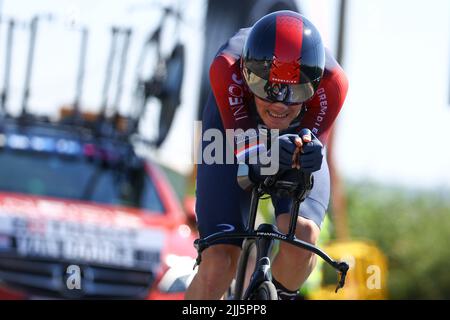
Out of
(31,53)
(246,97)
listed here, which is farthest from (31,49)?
(246,97)

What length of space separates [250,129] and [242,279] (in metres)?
1.02

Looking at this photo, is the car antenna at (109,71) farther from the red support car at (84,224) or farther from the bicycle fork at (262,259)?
the bicycle fork at (262,259)

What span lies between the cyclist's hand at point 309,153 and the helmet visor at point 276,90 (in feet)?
1.04

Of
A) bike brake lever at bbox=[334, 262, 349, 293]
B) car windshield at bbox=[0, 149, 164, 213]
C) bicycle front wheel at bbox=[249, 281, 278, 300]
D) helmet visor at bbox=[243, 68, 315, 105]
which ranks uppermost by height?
helmet visor at bbox=[243, 68, 315, 105]

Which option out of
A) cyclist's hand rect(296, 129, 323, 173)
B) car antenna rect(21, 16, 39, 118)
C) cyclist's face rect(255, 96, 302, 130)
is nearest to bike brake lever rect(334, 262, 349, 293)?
cyclist's hand rect(296, 129, 323, 173)

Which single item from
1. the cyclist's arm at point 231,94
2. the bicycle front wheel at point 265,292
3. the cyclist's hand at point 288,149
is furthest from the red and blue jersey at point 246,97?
the bicycle front wheel at point 265,292

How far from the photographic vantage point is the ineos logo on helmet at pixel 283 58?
16.3 ft

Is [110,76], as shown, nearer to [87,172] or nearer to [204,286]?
[87,172]

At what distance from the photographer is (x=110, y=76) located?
10.7 m

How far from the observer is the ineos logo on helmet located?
498 cm

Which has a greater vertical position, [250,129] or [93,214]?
[250,129]

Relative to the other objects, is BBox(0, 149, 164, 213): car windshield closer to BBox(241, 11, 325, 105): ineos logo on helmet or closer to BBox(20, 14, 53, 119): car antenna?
BBox(20, 14, 53, 119): car antenna

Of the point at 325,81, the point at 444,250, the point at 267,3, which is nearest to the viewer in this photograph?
the point at 325,81

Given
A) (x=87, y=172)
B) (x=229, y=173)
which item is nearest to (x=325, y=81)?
(x=229, y=173)
